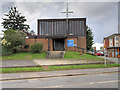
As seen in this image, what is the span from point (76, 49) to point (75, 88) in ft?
67.1

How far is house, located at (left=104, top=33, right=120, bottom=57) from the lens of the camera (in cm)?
4254

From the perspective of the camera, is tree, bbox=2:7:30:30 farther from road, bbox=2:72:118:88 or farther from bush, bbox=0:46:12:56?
road, bbox=2:72:118:88

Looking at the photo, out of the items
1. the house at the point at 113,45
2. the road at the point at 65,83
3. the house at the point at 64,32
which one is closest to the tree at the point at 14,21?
the house at the point at 64,32

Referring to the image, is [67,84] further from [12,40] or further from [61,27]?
[61,27]

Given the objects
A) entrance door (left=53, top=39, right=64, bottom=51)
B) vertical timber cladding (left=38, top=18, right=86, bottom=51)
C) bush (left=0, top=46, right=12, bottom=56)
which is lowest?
bush (left=0, top=46, right=12, bottom=56)

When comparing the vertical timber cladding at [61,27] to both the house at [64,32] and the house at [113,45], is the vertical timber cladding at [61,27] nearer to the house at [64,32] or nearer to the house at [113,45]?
the house at [64,32]

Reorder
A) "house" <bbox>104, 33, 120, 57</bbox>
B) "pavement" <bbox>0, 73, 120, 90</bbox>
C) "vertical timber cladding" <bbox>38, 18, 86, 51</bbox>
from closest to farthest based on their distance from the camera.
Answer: "pavement" <bbox>0, 73, 120, 90</bbox>
"vertical timber cladding" <bbox>38, 18, 86, 51</bbox>
"house" <bbox>104, 33, 120, 57</bbox>

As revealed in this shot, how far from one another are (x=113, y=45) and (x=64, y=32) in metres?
26.6

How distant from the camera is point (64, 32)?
31344mm

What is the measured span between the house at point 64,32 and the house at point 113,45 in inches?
690

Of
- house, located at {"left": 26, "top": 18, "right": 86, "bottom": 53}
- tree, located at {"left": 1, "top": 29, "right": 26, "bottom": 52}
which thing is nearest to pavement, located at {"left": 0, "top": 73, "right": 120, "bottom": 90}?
tree, located at {"left": 1, "top": 29, "right": 26, "bottom": 52}

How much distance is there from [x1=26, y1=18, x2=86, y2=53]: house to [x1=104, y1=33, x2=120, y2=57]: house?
1752 centimetres

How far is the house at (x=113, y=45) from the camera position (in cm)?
4254

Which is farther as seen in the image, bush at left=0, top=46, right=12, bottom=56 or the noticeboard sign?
the noticeboard sign
